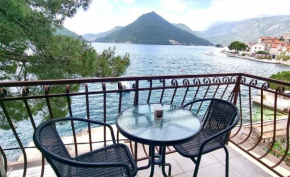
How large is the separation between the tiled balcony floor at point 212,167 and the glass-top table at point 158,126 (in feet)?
1.26

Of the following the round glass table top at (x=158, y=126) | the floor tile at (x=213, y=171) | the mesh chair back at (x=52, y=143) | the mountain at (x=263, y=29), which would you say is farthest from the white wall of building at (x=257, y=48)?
the mesh chair back at (x=52, y=143)

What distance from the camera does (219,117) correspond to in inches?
68.4

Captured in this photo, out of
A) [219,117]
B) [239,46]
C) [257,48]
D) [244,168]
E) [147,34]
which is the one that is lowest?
[244,168]

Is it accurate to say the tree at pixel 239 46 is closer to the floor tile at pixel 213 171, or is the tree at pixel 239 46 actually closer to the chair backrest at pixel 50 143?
the floor tile at pixel 213 171

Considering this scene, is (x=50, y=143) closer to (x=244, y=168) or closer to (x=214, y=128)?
(x=214, y=128)

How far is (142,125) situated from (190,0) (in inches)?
943

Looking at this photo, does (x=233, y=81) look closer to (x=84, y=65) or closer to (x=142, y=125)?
(x=142, y=125)

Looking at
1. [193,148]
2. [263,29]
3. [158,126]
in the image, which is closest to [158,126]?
[158,126]

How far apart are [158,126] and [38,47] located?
4538 millimetres

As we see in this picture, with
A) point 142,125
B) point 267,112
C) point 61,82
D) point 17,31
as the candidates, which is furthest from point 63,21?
point 267,112

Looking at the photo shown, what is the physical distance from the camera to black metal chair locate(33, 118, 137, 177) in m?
0.87

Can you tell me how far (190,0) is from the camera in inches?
828

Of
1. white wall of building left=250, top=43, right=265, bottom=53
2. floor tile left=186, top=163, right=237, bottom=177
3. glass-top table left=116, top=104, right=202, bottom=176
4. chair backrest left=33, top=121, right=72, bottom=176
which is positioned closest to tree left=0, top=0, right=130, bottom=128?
chair backrest left=33, top=121, right=72, bottom=176

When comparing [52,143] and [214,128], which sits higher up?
A: [52,143]
